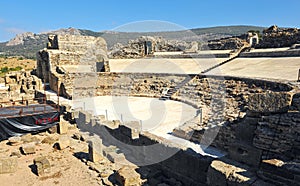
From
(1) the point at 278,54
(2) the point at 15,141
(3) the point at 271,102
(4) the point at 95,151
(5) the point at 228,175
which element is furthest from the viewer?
(1) the point at 278,54

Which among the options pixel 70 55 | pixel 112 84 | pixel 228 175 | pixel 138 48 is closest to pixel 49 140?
pixel 228 175

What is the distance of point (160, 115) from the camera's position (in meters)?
12.6

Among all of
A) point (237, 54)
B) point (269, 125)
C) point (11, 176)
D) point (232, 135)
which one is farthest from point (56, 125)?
point (237, 54)

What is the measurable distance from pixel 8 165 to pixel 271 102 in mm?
7909

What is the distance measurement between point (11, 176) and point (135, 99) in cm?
→ 1002

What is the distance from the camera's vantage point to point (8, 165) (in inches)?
321

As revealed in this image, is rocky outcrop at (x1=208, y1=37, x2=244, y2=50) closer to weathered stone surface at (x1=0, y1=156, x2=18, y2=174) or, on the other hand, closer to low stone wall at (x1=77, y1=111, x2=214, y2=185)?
low stone wall at (x1=77, y1=111, x2=214, y2=185)

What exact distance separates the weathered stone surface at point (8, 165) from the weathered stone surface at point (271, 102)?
7.46 metres

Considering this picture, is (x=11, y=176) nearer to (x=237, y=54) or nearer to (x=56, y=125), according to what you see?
(x=56, y=125)

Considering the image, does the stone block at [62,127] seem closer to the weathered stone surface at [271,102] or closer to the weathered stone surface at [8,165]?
the weathered stone surface at [8,165]

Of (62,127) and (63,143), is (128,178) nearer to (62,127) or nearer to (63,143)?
(63,143)

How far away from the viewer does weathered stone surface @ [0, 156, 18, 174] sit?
8.10 m

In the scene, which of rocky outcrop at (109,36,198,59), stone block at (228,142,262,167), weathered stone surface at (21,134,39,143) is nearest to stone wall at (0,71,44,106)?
weathered stone surface at (21,134,39,143)

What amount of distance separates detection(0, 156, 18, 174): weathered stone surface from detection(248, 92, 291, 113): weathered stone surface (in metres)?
7.46
